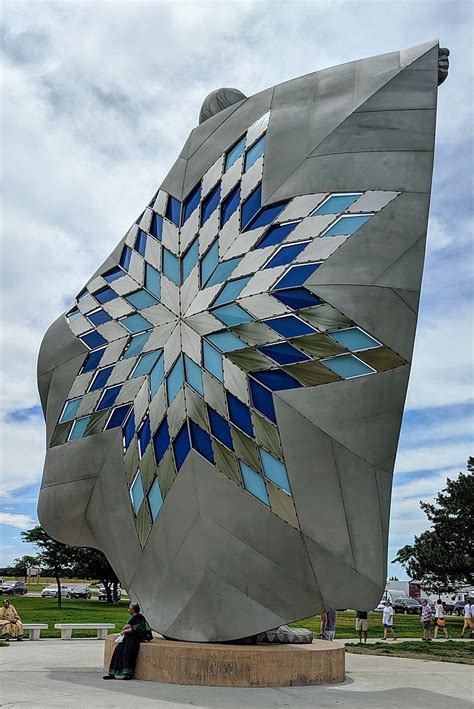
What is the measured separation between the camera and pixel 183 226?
20.4 meters

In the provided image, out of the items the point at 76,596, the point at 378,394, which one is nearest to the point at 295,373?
the point at 378,394

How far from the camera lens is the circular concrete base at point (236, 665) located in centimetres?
1534

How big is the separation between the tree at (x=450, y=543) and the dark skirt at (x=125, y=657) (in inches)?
1431

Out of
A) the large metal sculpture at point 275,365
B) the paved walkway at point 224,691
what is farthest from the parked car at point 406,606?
the large metal sculpture at point 275,365

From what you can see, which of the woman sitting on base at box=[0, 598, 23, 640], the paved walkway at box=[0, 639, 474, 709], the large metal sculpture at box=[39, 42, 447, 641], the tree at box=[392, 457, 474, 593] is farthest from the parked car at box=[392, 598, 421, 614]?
the large metal sculpture at box=[39, 42, 447, 641]

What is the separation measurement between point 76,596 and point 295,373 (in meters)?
66.6

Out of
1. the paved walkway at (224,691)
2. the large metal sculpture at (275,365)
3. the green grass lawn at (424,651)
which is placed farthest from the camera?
the green grass lawn at (424,651)

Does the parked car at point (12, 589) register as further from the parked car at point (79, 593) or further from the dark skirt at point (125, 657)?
the dark skirt at point (125, 657)

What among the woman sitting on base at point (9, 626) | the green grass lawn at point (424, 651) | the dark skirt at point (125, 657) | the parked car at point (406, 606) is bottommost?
the parked car at point (406, 606)

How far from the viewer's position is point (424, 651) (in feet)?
86.2

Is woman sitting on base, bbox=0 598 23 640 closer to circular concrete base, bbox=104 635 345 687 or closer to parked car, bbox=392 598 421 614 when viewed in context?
circular concrete base, bbox=104 635 345 687

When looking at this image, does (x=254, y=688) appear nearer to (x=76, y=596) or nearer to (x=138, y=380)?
(x=138, y=380)

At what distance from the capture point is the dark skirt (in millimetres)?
16438

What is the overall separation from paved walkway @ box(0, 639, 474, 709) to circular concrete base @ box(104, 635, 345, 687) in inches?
14.1
